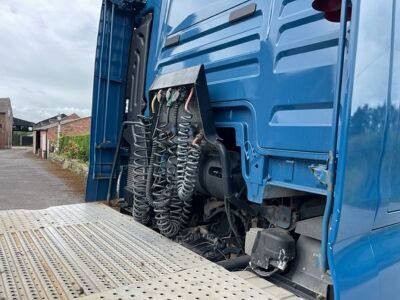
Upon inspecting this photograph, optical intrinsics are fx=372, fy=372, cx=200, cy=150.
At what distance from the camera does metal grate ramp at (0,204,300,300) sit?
1860 millimetres

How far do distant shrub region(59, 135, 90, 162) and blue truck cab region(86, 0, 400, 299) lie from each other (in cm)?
1702

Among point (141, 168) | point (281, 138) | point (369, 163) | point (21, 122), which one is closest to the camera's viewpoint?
point (369, 163)

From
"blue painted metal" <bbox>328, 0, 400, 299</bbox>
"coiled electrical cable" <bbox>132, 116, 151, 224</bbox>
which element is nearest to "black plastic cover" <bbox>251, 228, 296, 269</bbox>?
"blue painted metal" <bbox>328, 0, 400, 299</bbox>

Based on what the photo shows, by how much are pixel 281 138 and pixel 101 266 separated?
130cm

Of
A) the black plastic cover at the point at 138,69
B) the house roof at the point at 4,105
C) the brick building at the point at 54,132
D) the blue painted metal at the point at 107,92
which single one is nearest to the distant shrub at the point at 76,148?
the brick building at the point at 54,132

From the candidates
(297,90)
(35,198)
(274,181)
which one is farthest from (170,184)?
(35,198)

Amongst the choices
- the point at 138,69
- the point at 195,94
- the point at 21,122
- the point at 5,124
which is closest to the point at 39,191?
the point at 138,69

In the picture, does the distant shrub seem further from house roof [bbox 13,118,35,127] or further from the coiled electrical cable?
house roof [bbox 13,118,35,127]

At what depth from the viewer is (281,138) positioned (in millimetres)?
2166

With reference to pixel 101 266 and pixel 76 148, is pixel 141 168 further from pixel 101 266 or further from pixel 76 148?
pixel 76 148

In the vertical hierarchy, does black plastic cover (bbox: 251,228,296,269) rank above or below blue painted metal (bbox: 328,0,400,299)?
below

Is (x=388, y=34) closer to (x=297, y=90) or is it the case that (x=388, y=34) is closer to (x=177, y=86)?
(x=297, y=90)

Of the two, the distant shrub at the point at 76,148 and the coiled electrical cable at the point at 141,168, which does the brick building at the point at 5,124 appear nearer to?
the distant shrub at the point at 76,148

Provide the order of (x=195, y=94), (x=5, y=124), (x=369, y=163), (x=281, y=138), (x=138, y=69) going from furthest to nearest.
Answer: (x=5, y=124), (x=138, y=69), (x=195, y=94), (x=281, y=138), (x=369, y=163)
